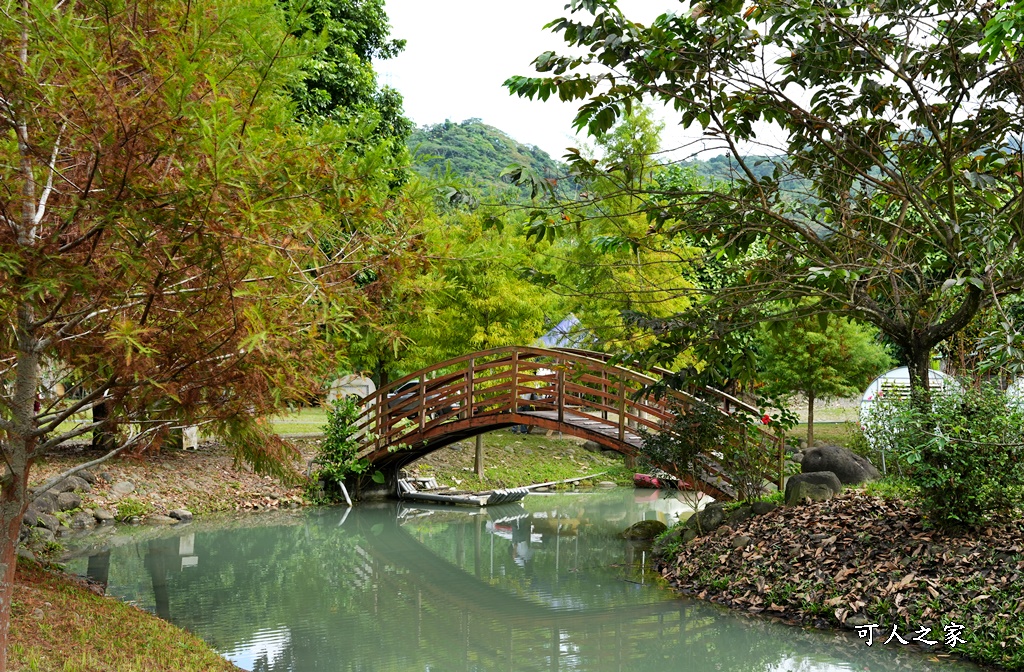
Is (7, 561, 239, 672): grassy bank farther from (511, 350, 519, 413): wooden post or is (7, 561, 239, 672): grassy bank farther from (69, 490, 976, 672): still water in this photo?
(511, 350, 519, 413): wooden post

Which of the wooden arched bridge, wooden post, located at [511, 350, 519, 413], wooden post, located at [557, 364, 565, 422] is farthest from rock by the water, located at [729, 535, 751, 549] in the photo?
wooden post, located at [511, 350, 519, 413]

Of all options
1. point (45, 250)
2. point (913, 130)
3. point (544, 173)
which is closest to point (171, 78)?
point (45, 250)

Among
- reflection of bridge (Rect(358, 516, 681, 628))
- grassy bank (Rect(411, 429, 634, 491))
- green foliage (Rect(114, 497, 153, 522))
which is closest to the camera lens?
reflection of bridge (Rect(358, 516, 681, 628))

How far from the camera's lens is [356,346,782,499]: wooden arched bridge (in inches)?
409

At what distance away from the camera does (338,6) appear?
17047 mm

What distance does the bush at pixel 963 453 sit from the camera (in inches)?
281

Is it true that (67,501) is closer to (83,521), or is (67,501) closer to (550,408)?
(83,521)

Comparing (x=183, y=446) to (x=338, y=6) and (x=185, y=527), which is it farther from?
(x=338, y=6)

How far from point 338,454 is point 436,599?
6.03 m

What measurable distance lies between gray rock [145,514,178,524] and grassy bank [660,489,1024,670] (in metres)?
7.23

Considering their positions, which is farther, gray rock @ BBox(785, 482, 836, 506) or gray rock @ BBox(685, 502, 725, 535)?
gray rock @ BBox(685, 502, 725, 535)

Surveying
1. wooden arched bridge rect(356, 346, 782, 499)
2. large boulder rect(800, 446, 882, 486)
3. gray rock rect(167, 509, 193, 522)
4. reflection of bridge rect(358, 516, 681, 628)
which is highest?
wooden arched bridge rect(356, 346, 782, 499)

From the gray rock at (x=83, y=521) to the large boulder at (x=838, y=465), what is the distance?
9311mm

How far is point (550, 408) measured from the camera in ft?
43.0
